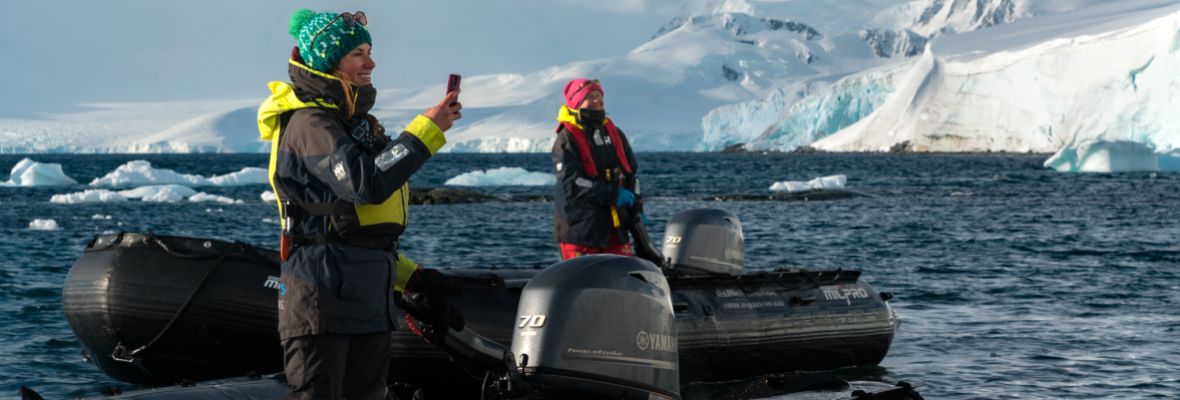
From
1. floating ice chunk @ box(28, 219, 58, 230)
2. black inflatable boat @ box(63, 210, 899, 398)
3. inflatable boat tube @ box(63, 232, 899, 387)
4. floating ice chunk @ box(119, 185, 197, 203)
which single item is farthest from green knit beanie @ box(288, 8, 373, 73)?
floating ice chunk @ box(119, 185, 197, 203)

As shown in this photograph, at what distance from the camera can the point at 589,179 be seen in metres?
8.27

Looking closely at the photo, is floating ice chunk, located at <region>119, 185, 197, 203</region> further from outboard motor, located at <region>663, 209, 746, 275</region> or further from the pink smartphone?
the pink smartphone

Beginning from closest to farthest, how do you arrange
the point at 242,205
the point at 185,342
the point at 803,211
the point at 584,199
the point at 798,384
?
the point at 798,384, the point at 185,342, the point at 584,199, the point at 803,211, the point at 242,205

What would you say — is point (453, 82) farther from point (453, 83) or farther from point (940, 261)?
point (940, 261)

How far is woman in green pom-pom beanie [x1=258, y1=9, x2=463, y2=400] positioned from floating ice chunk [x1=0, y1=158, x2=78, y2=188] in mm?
52517

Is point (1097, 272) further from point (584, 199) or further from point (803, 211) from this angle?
point (803, 211)

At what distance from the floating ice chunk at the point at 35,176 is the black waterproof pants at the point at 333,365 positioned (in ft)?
172

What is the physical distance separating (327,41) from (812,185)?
42.1 meters

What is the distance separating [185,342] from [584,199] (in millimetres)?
2439

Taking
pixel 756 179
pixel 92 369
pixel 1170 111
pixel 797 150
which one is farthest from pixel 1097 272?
pixel 797 150

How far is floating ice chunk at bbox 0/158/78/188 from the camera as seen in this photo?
53000mm

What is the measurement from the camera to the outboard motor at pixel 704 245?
9898 mm

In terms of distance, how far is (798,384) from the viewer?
665cm

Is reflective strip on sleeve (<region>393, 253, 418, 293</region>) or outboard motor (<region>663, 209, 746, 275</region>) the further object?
outboard motor (<region>663, 209, 746, 275</region>)
